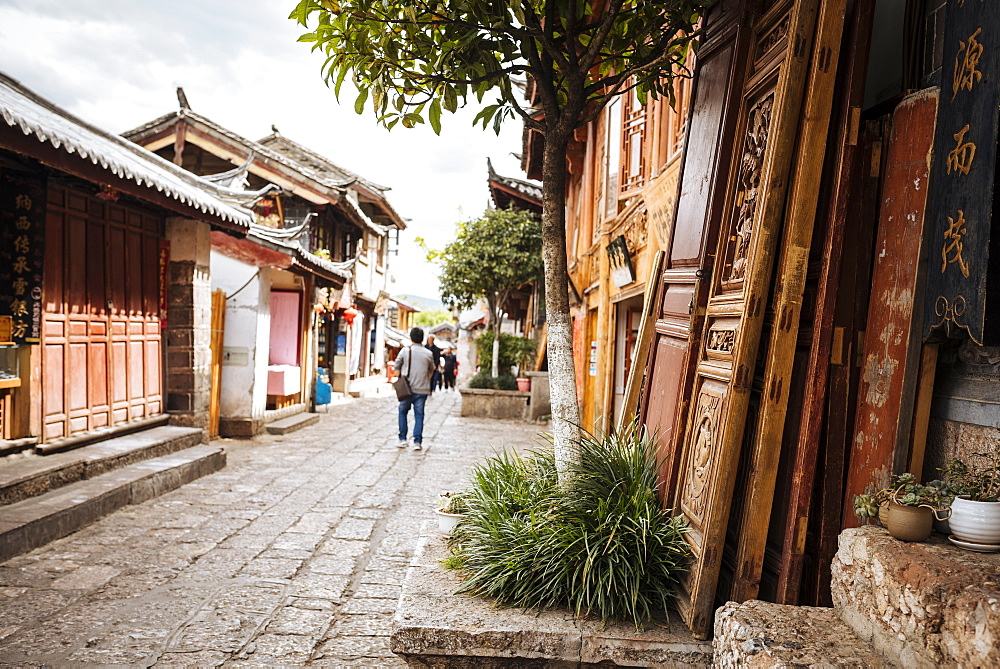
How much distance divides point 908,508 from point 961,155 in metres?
1.15

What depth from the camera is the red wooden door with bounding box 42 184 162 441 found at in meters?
7.18

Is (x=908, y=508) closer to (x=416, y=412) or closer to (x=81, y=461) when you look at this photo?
(x=81, y=461)

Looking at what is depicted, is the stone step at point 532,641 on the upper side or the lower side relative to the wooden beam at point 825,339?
lower

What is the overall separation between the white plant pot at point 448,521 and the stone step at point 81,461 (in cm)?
368

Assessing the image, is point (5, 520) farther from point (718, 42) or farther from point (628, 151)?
point (628, 151)

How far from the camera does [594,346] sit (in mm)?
11422

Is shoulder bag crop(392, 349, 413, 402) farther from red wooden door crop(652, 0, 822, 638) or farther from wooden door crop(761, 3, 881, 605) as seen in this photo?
wooden door crop(761, 3, 881, 605)

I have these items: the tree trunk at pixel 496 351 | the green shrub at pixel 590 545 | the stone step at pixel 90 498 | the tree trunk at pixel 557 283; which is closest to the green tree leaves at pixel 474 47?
the tree trunk at pixel 557 283

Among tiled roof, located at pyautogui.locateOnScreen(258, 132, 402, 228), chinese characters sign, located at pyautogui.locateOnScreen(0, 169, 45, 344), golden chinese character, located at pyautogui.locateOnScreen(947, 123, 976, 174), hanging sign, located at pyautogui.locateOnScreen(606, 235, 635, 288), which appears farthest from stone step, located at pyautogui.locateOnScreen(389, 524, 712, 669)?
tiled roof, located at pyautogui.locateOnScreen(258, 132, 402, 228)

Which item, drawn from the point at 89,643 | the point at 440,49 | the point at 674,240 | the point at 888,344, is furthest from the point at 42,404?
the point at 888,344

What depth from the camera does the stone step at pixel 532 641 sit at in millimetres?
2857

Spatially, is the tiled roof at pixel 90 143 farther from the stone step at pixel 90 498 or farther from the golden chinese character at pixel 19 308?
the stone step at pixel 90 498

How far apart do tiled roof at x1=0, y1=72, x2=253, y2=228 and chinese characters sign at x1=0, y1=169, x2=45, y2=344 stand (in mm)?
686

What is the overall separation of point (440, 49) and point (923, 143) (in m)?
2.36
